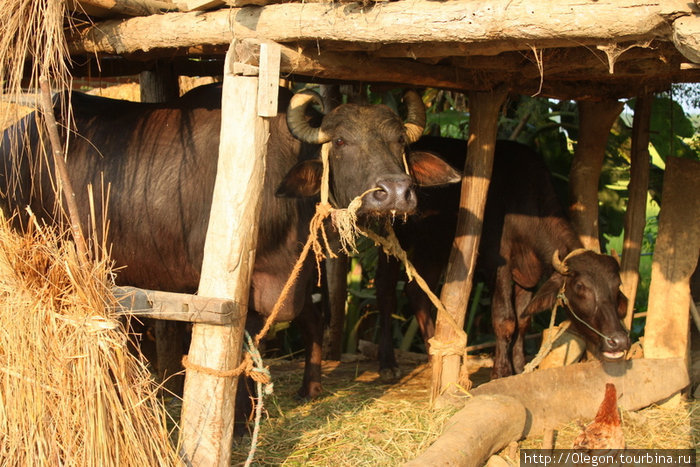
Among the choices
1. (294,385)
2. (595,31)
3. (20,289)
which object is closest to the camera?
(595,31)

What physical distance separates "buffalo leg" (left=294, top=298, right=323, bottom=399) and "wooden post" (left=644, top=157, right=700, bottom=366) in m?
2.83

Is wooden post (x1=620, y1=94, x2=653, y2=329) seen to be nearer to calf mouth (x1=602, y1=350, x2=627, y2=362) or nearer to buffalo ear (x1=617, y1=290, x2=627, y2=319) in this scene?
buffalo ear (x1=617, y1=290, x2=627, y2=319)

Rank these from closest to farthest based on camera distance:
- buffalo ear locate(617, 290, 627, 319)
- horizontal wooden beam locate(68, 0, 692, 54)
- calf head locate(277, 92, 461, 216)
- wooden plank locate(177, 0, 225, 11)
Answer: horizontal wooden beam locate(68, 0, 692, 54)
wooden plank locate(177, 0, 225, 11)
calf head locate(277, 92, 461, 216)
buffalo ear locate(617, 290, 627, 319)

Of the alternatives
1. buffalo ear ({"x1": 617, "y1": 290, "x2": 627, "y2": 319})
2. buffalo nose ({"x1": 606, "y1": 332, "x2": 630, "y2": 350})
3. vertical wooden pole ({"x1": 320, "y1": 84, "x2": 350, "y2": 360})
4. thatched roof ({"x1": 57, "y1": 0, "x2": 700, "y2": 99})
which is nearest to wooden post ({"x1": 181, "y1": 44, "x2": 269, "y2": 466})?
thatched roof ({"x1": 57, "y1": 0, "x2": 700, "y2": 99})

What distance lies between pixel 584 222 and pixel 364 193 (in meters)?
3.18

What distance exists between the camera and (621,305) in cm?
651

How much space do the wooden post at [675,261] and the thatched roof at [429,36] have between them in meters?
0.89

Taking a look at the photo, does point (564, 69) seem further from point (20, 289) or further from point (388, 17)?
point (20, 289)

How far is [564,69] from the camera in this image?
5312mm

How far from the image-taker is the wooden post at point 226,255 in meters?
3.97

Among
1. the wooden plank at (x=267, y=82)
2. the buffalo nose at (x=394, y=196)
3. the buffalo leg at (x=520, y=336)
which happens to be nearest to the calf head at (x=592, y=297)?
the buffalo leg at (x=520, y=336)

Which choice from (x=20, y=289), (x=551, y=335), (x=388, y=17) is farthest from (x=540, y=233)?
(x=20, y=289)

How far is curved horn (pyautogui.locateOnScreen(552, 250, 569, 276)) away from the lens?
6.55 m

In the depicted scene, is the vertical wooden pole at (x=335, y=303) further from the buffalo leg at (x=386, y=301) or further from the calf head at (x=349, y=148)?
the calf head at (x=349, y=148)
